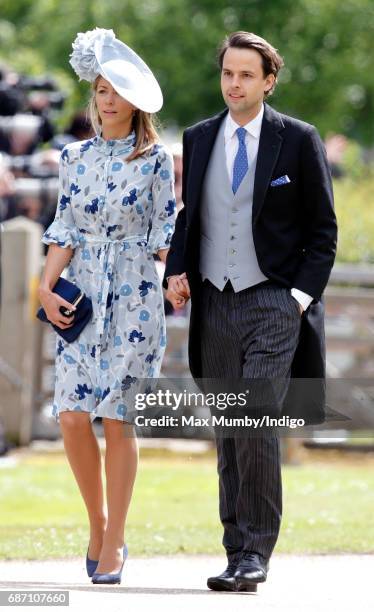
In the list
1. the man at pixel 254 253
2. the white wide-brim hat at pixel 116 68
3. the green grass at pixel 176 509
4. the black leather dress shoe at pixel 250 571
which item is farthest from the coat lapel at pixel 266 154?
the green grass at pixel 176 509

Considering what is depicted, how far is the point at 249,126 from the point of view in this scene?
6.94 meters

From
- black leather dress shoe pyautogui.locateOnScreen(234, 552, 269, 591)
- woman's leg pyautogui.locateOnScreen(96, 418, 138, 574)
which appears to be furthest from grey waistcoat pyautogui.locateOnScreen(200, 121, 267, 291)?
black leather dress shoe pyautogui.locateOnScreen(234, 552, 269, 591)

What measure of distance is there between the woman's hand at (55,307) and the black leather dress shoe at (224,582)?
1.09 metres

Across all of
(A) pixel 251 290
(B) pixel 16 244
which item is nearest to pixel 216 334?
(A) pixel 251 290

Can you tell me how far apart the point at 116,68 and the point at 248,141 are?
2.00 ft

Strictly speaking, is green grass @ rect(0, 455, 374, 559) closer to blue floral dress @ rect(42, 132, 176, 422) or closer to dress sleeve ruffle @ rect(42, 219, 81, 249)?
blue floral dress @ rect(42, 132, 176, 422)

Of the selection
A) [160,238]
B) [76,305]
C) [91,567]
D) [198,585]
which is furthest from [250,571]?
[160,238]

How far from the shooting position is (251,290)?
22.5 ft

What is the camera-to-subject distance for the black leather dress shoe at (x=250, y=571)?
6730mm

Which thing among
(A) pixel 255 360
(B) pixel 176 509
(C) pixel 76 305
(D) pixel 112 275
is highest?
(D) pixel 112 275

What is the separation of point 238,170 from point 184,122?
28109 millimetres

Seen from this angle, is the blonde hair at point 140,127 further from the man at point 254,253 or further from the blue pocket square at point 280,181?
the blue pocket square at point 280,181

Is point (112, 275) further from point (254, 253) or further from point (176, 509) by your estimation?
point (176, 509)

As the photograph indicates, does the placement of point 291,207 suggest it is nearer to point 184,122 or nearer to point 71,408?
point 71,408
